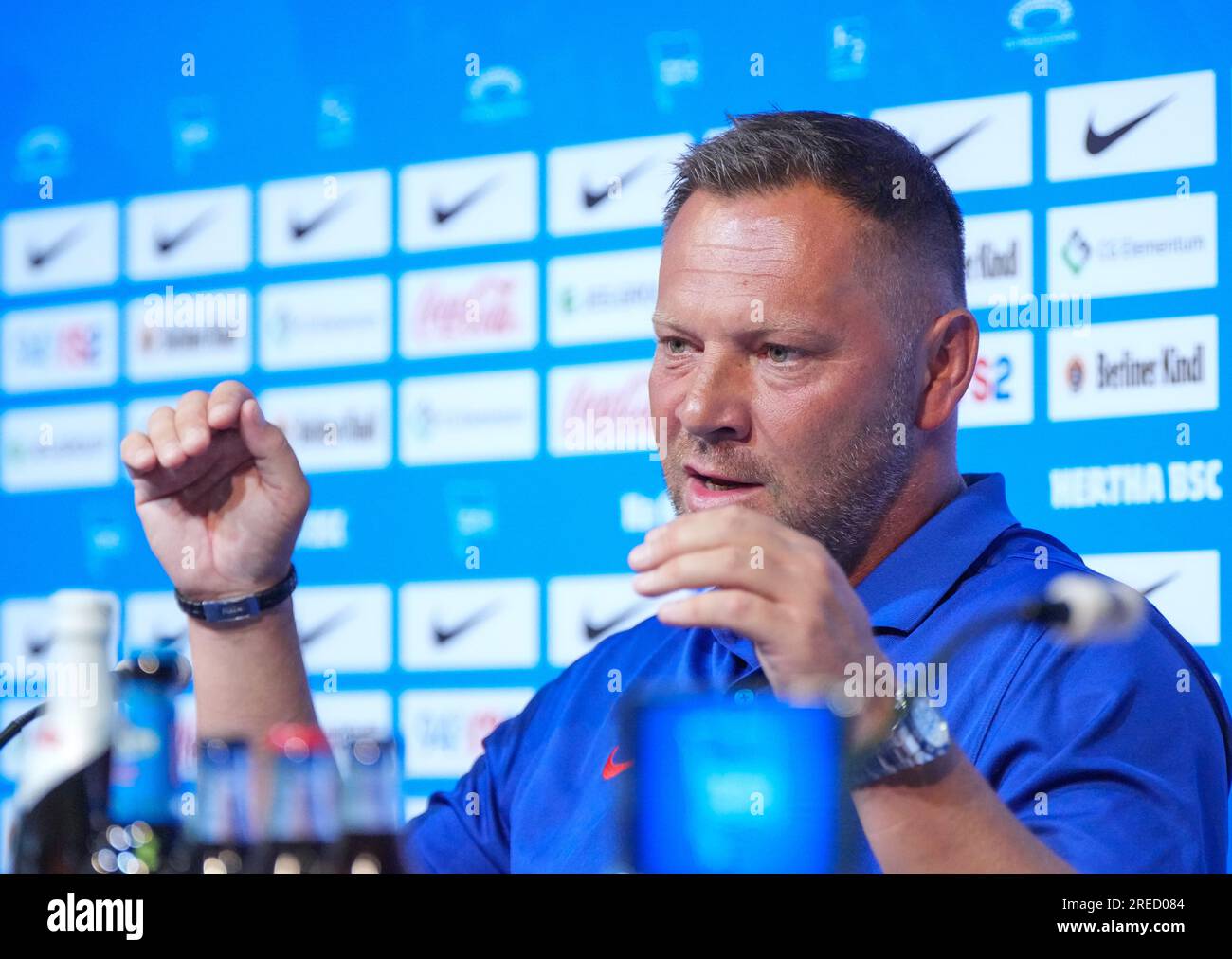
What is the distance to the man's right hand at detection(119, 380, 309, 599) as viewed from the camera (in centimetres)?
115

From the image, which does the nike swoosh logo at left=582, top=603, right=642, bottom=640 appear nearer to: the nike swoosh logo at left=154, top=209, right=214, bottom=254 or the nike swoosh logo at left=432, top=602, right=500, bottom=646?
the nike swoosh logo at left=432, top=602, right=500, bottom=646

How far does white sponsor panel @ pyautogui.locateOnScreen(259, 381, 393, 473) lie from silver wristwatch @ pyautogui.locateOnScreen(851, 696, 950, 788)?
97 cm

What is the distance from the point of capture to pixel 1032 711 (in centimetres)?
104

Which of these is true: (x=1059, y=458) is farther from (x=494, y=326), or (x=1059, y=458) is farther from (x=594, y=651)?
(x=494, y=326)

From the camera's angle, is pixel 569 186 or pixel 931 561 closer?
pixel 931 561

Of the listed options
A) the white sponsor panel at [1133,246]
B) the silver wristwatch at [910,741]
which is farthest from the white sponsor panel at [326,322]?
the silver wristwatch at [910,741]

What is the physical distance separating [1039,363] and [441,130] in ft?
2.37

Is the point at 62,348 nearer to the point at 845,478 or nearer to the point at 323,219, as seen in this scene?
the point at 323,219

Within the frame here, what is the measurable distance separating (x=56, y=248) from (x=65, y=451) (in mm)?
246

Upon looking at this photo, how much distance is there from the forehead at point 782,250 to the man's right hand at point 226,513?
0.39 m

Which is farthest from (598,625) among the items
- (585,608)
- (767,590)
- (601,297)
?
(767,590)

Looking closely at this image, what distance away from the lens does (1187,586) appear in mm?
1422

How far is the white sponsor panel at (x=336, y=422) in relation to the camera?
1.72 m

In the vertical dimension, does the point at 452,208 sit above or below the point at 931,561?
above
